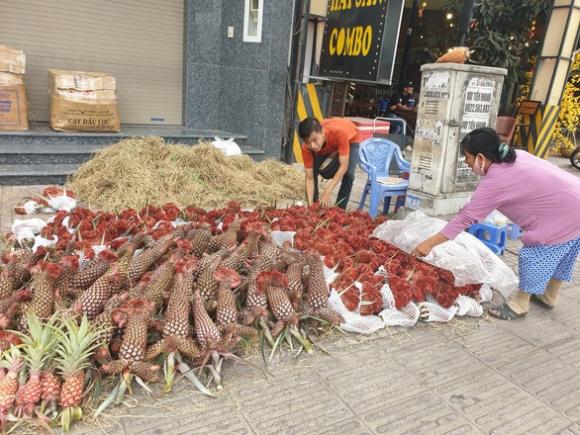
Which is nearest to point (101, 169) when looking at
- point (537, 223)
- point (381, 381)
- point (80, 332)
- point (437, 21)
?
point (80, 332)

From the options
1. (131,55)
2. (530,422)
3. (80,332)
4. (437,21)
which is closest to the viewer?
(80,332)

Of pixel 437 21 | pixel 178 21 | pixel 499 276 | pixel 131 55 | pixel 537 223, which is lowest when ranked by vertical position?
pixel 499 276

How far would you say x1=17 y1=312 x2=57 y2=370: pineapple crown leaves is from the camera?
1.97m

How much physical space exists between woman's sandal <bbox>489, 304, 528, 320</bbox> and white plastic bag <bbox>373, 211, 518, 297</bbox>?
174mm

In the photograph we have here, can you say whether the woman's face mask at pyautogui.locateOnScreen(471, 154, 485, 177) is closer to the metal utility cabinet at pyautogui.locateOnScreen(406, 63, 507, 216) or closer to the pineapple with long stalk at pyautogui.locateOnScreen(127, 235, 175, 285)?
the metal utility cabinet at pyautogui.locateOnScreen(406, 63, 507, 216)

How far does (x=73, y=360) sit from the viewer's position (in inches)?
78.2

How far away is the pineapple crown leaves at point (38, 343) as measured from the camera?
197 cm

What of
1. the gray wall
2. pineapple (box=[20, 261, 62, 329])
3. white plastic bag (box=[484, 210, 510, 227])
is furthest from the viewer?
the gray wall

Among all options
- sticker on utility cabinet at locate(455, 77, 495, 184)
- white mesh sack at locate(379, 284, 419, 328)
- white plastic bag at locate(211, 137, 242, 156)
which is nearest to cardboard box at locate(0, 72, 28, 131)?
white plastic bag at locate(211, 137, 242, 156)

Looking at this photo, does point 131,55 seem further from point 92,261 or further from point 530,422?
point 530,422

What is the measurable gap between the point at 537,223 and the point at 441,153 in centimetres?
215

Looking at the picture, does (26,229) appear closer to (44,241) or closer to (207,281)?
(44,241)

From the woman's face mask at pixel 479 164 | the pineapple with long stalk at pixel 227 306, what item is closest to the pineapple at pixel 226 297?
the pineapple with long stalk at pixel 227 306

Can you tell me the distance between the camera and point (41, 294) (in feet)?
7.63
